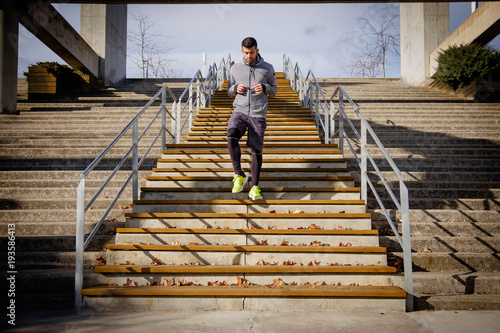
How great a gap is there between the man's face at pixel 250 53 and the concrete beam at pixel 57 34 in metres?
8.61

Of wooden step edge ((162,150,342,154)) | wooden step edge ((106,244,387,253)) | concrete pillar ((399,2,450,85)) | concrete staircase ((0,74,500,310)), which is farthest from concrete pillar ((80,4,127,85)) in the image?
wooden step edge ((106,244,387,253))

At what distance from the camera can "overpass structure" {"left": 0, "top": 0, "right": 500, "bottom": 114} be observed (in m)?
9.82

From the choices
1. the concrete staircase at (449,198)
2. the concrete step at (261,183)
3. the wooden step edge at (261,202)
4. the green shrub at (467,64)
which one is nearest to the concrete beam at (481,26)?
the green shrub at (467,64)

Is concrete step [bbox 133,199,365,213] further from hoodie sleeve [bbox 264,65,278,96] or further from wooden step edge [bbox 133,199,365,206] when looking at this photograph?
hoodie sleeve [bbox 264,65,278,96]

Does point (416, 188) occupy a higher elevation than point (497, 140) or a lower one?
lower

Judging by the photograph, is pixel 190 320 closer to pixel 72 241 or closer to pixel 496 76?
pixel 72 241

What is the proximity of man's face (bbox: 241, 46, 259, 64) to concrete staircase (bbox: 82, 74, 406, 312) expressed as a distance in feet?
4.88

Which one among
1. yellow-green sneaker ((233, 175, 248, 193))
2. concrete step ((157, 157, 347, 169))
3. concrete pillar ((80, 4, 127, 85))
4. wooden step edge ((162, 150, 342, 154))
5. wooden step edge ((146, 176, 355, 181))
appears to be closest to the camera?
yellow-green sneaker ((233, 175, 248, 193))

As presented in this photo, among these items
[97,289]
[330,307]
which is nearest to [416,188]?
[330,307]

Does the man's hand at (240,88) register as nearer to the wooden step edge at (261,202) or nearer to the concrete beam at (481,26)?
the wooden step edge at (261,202)

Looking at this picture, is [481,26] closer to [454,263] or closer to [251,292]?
[454,263]

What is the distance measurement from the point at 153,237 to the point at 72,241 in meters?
0.94

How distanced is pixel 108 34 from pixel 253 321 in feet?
56.8

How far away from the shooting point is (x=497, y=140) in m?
7.34
